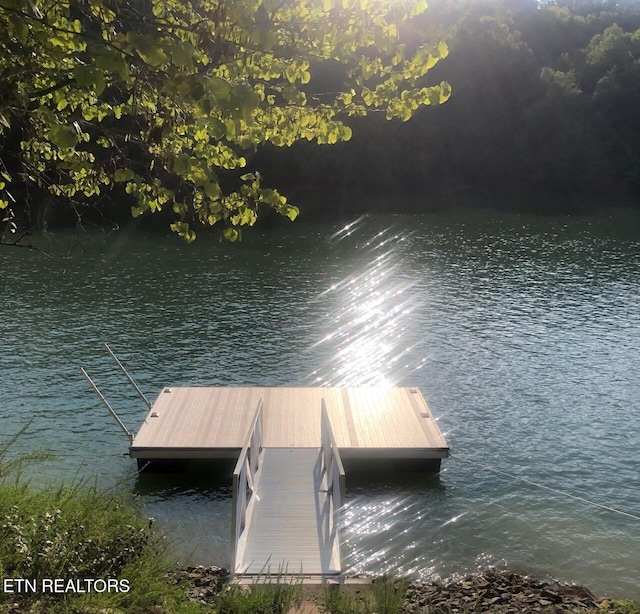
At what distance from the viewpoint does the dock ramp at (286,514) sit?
8203 mm

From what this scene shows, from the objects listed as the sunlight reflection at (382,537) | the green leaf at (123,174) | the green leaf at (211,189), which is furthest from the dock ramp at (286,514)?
the green leaf at (211,189)

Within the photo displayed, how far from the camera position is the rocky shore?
7809mm

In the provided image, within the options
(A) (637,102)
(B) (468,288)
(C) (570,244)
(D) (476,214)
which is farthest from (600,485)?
(A) (637,102)

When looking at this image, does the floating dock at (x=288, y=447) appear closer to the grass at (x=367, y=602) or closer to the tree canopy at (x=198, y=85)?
the grass at (x=367, y=602)

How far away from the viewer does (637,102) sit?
7419cm

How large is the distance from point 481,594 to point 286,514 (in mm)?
2841

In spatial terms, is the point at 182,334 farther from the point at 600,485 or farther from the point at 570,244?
the point at 570,244

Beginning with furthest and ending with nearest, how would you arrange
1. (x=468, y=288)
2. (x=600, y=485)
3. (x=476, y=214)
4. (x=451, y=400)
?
(x=476, y=214) < (x=468, y=288) < (x=451, y=400) < (x=600, y=485)

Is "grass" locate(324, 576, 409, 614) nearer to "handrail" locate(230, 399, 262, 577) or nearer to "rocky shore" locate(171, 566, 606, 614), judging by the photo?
"rocky shore" locate(171, 566, 606, 614)

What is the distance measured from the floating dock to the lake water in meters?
0.68

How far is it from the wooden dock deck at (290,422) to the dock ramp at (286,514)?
3.39ft

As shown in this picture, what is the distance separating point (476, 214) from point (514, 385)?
1493 inches

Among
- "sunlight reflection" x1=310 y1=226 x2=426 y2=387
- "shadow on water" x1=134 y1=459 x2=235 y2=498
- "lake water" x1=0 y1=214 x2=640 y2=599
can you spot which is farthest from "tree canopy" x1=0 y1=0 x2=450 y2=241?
Result: "sunlight reflection" x1=310 y1=226 x2=426 y2=387

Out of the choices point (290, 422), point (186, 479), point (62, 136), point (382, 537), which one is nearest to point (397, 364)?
point (290, 422)
